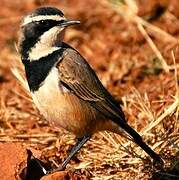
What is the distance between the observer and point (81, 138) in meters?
7.51

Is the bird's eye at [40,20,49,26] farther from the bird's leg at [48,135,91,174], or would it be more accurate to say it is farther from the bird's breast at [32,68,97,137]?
the bird's leg at [48,135,91,174]

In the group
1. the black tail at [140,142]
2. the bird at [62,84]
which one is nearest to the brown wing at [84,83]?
the bird at [62,84]

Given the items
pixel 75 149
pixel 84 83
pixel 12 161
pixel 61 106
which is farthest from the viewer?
pixel 75 149

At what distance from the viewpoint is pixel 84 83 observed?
23.6 ft

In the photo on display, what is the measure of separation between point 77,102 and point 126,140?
1.09 meters

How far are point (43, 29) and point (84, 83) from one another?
2.23ft

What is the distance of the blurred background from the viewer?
7.61 m

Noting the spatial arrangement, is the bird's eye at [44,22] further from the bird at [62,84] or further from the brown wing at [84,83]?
the brown wing at [84,83]

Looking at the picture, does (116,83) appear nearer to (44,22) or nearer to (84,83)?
(84,83)

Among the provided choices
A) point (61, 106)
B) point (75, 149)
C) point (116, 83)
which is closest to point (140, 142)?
point (75, 149)

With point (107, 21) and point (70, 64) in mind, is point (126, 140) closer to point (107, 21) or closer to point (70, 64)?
point (70, 64)

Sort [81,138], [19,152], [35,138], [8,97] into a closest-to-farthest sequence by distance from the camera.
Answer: [19,152] < [81,138] < [35,138] < [8,97]

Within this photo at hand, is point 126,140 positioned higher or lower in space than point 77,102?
lower

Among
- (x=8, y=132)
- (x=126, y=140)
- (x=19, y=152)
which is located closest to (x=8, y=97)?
(x=8, y=132)
